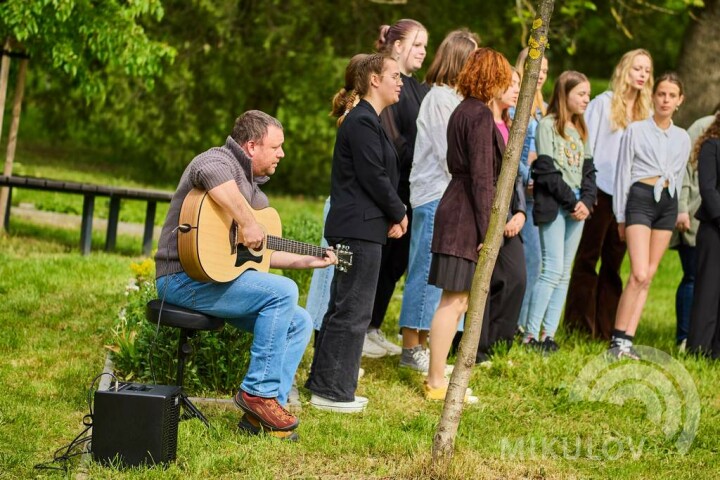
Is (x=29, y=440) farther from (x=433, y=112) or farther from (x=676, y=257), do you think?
(x=676, y=257)

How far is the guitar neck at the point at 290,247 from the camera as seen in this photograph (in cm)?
583

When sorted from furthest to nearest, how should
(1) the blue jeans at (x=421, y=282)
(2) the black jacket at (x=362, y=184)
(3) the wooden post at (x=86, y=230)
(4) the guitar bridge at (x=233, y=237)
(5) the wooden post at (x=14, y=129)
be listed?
(5) the wooden post at (x=14, y=129) → (3) the wooden post at (x=86, y=230) → (1) the blue jeans at (x=421, y=282) → (2) the black jacket at (x=362, y=184) → (4) the guitar bridge at (x=233, y=237)

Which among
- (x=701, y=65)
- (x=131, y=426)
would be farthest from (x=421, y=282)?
(x=701, y=65)

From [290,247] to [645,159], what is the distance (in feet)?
11.1

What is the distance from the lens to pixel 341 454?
5488 millimetres

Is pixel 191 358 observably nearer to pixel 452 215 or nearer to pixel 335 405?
pixel 335 405

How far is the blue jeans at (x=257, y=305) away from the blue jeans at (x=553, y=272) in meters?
2.90

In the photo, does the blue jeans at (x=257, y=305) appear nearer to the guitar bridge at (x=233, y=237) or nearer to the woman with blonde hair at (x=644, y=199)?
the guitar bridge at (x=233, y=237)

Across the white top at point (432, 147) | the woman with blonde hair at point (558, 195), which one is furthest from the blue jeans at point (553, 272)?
the white top at point (432, 147)

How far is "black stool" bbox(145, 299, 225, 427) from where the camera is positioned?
5578 millimetres

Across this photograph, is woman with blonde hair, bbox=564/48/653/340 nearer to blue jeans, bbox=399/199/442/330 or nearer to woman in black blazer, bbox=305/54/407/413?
blue jeans, bbox=399/199/442/330

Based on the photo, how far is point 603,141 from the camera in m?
8.75

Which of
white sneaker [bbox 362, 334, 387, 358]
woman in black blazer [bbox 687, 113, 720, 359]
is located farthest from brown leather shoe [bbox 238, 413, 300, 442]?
woman in black blazer [bbox 687, 113, 720, 359]

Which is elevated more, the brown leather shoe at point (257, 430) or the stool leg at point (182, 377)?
the stool leg at point (182, 377)
